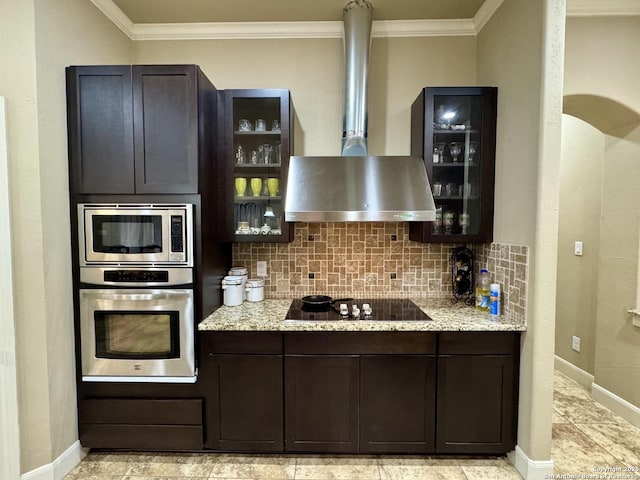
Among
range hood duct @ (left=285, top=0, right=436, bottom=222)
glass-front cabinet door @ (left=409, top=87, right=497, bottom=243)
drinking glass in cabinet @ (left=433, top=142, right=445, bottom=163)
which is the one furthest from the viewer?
drinking glass in cabinet @ (left=433, top=142, right=445, bottom=163)

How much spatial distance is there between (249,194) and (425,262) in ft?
5.08

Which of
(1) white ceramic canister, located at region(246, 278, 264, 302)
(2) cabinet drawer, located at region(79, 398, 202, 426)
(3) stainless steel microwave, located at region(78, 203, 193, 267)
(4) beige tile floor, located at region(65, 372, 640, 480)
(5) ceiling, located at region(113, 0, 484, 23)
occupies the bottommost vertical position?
(4) beige tile floor, located at region(65, 372, 640, 480)

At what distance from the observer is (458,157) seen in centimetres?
237

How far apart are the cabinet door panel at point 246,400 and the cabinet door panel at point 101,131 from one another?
1289mm

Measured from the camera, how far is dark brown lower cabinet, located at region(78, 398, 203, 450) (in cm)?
204

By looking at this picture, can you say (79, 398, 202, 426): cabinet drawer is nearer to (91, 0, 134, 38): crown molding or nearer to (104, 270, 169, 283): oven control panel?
(104, 270, 169, 283): oven control panel

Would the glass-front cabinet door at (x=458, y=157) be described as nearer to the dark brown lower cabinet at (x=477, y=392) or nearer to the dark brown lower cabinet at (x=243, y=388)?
the dark brown lower cabinet at (x=477, y=392)

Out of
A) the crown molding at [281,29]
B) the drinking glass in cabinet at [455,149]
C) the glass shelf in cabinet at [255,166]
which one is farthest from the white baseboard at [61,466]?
the drinking glass in cabinet at [455,149]

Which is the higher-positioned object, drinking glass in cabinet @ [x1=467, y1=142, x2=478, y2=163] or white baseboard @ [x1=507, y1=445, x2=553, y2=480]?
drinking glass in cabinet @ [x1=467, y1=142, x2=478, y2=163]

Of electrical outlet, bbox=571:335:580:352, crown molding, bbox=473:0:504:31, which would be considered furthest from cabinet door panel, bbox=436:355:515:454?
crown molding, bbox=473:0:504:31

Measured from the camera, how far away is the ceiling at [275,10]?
2332mm

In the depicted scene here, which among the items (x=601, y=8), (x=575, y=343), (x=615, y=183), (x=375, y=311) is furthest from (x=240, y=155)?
(x=575, y=343)

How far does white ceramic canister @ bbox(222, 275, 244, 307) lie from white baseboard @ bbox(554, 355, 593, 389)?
3.32 m

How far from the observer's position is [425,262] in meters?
2.68
